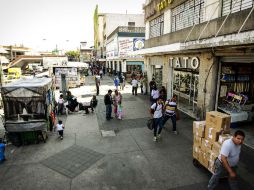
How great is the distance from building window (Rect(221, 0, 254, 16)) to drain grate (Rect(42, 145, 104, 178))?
26.4ft

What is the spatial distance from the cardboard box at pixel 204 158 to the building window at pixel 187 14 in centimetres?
751

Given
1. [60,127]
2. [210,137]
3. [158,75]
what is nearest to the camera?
[210,137]

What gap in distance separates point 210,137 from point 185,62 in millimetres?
7487

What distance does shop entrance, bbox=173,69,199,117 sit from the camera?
11945mm

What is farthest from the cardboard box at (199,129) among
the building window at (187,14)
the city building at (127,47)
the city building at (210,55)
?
the city building at (127,47)

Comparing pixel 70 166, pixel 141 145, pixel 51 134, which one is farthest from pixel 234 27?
pixel 51 134

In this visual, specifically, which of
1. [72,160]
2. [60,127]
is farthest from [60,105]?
[72,160]

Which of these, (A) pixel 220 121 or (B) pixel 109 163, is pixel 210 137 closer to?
(A) pixel 220 121

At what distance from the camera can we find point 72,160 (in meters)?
6.77

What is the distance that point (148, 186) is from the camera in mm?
5367

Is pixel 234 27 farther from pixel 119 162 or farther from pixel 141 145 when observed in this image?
pixel 119 162

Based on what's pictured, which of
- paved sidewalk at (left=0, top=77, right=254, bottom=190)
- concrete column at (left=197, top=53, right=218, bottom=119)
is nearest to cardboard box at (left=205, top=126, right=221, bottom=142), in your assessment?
paved sidewalk at (left=0, top=77, right=254, bottom=190)

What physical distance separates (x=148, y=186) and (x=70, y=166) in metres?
2.66

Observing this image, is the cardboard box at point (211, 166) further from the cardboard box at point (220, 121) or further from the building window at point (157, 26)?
the building window at point (157, 26)
